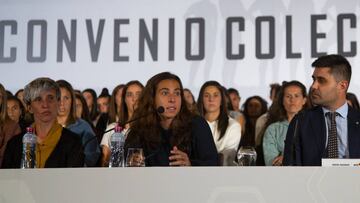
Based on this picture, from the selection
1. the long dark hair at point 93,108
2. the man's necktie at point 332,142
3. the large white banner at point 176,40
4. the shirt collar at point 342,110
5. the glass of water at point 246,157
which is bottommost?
the glass of water at point 246,157

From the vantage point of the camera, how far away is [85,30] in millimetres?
6258

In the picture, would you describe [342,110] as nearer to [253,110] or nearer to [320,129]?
[320,129]

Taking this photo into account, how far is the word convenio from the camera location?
6004mm

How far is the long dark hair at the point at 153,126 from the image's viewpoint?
362cm

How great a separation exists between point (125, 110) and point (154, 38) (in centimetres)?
123

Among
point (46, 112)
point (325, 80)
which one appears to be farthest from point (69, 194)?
point (325, 80)

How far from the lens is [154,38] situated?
6184 millimetres

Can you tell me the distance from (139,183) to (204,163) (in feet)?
3.33

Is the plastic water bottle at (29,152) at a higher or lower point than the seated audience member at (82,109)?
lower

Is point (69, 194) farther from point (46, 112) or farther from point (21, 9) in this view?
point (21, 9)

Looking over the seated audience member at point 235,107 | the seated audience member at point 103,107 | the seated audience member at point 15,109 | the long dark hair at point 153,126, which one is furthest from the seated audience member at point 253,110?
the long dark hair at point 153,126

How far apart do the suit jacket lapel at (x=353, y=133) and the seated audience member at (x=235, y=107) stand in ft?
6.32

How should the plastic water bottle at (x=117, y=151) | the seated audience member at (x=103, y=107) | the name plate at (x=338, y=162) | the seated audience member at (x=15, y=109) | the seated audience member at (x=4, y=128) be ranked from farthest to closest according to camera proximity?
the seated audience member at (x=103, y=107)
the seated audience member at (x=15, y=109)
the seated audience member at (x=4, y=128)
the plastic water bottle at (x=117, y=151)
the name plate at (x=338, y=162)

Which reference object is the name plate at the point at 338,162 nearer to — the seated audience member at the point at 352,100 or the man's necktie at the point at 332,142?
the man's necktie at the point at 332,142
